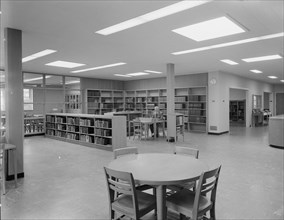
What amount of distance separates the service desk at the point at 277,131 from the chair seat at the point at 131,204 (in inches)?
252

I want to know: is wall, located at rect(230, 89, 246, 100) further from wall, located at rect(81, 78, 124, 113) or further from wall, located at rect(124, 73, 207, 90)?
wall, located at rect(81, 78, 124, 113)

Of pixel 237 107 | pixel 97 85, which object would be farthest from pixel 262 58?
pixel 97 85

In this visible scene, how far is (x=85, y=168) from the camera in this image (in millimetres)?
4938

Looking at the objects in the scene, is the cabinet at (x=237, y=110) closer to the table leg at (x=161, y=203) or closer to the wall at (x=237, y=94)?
the wall at (x=237, y=94)

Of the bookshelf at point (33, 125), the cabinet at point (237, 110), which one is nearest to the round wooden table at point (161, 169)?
the bookshelf at point (33, 125)

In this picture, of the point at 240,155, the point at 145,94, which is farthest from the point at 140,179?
the point at 145,94

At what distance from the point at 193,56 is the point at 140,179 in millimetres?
5809

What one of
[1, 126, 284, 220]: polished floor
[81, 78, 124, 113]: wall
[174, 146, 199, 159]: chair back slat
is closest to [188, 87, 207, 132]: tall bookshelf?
[1, 126, 284, 220]: polished floor

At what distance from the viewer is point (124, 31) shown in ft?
15.0

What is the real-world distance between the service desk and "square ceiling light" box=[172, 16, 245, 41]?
4004 mm

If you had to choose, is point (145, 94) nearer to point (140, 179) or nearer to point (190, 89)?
point (190, 89)

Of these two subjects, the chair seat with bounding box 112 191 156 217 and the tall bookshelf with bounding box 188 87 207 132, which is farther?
the tall bookshelf with bounding box 188 87 207 132

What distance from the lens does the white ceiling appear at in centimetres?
342

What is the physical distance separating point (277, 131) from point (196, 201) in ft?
21.2
